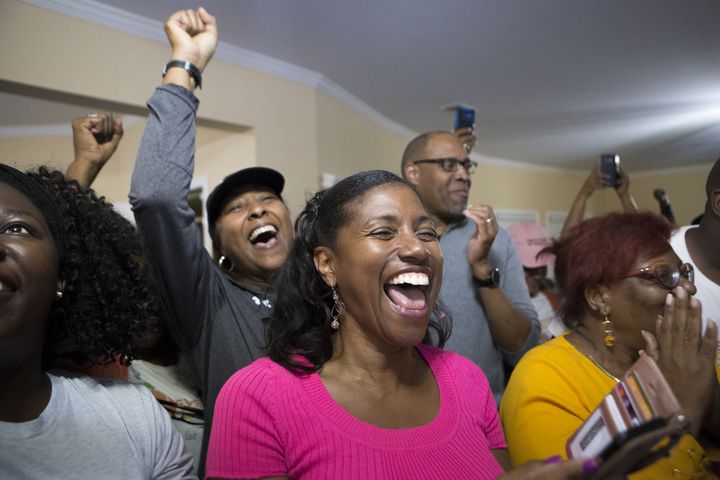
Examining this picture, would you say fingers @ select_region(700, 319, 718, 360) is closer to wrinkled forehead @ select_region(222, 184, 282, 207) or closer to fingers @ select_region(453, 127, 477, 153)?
wrinkled forehead @ select_region(222, 184, 282, 207)

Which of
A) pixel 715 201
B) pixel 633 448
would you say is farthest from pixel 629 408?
pixel 715 201

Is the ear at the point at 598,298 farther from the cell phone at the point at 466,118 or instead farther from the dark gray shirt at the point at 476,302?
the cell phone at the point at 466,118

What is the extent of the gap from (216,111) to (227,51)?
0.36 m

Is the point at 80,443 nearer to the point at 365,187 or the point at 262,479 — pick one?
the point at 262,479

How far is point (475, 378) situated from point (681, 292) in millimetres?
485

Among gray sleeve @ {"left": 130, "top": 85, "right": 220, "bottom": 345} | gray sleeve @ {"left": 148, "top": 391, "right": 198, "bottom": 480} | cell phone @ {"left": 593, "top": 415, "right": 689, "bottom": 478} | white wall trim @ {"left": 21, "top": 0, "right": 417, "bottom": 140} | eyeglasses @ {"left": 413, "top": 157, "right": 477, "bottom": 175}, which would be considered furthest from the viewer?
white wall trim @ {"left": 21, "top": 0, "right": 417, "bottom": 140}

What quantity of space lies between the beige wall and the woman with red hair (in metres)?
0.40

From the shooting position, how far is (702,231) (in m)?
1.53

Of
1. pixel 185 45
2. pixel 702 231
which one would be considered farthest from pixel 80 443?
pixel 702 231

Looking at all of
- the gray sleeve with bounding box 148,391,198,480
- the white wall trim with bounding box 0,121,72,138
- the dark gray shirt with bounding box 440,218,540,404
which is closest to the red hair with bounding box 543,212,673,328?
the dark gray shirt with bounding box 440,218,540,404

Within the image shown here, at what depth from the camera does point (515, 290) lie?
1.91 m

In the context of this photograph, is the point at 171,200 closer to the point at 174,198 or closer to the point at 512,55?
the point at 174,198

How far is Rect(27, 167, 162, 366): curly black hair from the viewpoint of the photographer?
109 centimetres

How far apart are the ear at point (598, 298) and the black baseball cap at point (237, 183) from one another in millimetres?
987
